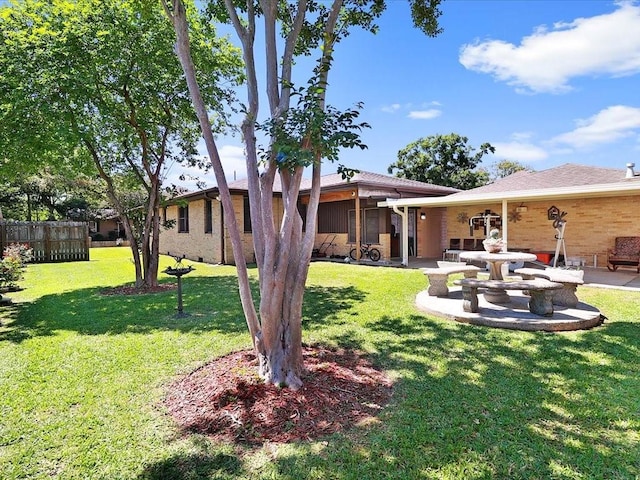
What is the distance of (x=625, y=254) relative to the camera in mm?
10773

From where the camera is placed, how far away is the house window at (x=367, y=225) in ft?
45.6

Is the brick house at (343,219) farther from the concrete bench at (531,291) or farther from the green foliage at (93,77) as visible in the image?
the concrete bench at (531,291)

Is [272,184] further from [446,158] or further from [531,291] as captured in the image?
[446,158]

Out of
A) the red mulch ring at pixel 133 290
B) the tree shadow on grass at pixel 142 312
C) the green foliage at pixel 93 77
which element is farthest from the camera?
the red mulch ring at pixel 133 290

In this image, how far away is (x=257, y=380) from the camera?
3.40 metres

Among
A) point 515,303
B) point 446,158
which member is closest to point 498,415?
point 515,303

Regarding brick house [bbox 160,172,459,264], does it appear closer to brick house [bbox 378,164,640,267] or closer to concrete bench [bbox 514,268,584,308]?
brick house [bbox 378,164,640,267]

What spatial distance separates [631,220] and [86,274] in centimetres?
1720

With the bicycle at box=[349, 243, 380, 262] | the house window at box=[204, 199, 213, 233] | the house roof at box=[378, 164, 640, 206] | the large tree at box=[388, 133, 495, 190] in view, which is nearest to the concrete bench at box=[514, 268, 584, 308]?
the house roof at box=[378, 164, 640, 206]

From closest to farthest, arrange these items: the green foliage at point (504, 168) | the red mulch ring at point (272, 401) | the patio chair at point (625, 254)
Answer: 1. the red mulch ring at point (272, 401)
2. the patio chair at point (625, 254)
3. the green foliage at point (504, 168)

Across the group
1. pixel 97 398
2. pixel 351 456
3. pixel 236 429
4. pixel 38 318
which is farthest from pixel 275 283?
pixel 38 318

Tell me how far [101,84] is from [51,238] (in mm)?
11347

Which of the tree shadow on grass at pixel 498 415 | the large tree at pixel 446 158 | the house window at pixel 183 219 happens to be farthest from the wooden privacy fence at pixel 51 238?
the large tree at pixel 446 158

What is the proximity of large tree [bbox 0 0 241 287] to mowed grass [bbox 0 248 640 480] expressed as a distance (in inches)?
136
